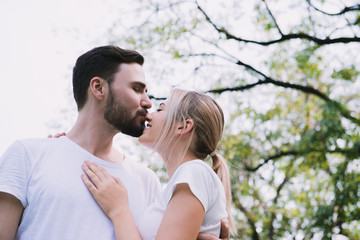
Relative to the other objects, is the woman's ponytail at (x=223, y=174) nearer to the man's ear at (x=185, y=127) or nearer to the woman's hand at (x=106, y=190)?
the man's ear at (x=185, y=127)

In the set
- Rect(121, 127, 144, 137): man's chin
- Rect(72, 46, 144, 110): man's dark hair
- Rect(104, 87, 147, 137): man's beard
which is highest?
Rect(72, 46, 144, 110): man's dark hair

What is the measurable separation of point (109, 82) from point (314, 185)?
12255 mm

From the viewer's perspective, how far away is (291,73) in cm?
1215

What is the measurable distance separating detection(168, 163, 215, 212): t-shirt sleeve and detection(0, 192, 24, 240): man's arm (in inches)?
33.2

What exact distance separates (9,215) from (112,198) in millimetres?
551

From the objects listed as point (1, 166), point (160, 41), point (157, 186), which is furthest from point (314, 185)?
point (1, 166)

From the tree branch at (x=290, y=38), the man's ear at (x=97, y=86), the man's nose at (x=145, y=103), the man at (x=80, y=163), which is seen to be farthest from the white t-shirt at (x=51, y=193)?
the tree branch at (x=290, y=38)

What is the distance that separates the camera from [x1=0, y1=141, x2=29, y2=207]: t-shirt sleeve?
212 centimetres

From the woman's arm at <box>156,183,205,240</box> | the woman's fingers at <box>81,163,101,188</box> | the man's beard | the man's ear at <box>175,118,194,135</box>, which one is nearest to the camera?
the woman's arm at <box>156,183,205,240</box>

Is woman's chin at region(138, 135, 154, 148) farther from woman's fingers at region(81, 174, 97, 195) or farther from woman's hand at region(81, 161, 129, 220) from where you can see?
woman's fingers at region(81, 174, 97, 195)

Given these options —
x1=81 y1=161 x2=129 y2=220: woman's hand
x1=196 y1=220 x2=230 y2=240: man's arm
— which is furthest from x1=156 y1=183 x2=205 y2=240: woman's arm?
x1=81 y1=161 x2=129 y2=220: woman's hand

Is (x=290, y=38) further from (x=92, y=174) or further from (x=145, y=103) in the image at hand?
(x=92, y=174)

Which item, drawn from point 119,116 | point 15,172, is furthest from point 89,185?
point 119,116

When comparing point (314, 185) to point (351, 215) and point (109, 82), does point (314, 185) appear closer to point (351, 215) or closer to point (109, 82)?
point (351, 215)
